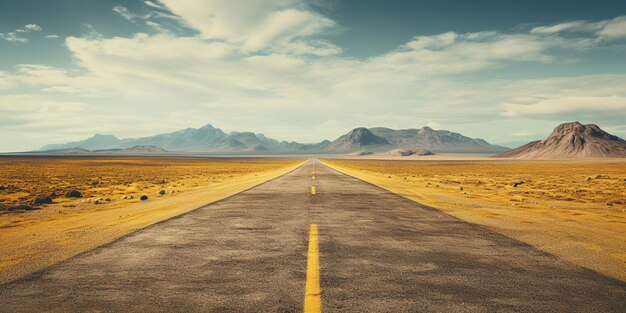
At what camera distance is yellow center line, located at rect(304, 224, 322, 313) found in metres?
3.68

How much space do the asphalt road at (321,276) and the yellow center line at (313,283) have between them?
2.3 inches

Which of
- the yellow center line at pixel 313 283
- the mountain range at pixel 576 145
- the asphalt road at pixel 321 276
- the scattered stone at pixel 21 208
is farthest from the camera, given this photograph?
the mountain range at pixel 576 145

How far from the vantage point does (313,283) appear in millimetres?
4352

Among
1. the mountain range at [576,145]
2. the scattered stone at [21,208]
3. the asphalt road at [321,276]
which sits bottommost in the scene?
the scattered stone at [21,208]

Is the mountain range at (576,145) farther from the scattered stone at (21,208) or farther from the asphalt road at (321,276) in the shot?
the scattered stone at (21,208)

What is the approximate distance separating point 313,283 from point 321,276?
291 millimetres

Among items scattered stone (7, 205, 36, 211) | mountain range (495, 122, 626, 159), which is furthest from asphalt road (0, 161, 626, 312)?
mountain range (495, 122, 626, 159)

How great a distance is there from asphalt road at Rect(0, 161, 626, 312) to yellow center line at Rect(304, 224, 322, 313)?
0.06 m

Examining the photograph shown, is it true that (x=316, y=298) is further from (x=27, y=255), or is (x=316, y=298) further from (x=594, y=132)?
(x=594, y=132)

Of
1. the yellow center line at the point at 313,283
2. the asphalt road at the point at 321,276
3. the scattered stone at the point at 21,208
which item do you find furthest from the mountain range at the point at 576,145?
the yellow center line at the point at 313,283

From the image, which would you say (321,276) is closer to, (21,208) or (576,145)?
(21,208)

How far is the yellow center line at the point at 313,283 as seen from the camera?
12.1ft

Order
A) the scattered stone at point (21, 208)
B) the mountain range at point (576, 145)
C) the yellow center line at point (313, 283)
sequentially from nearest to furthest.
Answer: the yellow center line at point (313, 283) < the scattered stone at point (21, 208) < the mountain range at point (576, 145)

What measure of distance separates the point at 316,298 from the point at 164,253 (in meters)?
3.05
